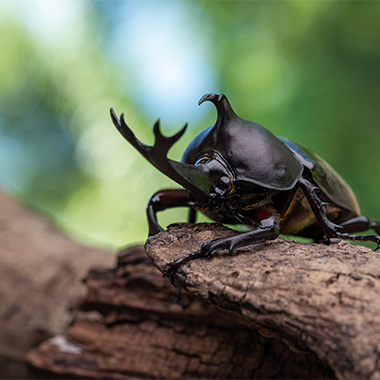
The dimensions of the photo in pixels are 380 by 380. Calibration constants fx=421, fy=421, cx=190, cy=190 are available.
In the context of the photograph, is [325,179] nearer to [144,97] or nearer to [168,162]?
[168,162]

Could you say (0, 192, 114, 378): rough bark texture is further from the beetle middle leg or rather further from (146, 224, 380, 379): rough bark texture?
the beetle middle leg

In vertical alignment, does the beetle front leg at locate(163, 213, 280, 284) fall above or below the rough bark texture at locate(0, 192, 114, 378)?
above

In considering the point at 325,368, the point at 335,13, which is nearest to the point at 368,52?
the point at 335,13

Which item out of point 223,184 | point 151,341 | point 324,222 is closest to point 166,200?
point 223,184

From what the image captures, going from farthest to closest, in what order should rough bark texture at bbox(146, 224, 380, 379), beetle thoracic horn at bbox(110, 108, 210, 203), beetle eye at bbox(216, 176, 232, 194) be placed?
beetle eye at bbox(216, 176, 232, 194) < beetle thoracic horn at bbox(110, 108, 210, 203) < rough bark texture at bbox(146, 224, 380, 379)

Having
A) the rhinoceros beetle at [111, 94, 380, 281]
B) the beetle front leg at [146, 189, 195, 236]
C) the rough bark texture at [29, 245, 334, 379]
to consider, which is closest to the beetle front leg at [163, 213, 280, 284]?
the rhinoceros beetle at [111, 94, 380, 281]


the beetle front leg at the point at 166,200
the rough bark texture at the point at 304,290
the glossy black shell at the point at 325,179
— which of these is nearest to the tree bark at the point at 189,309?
the rough bark texture at the point at 304,290

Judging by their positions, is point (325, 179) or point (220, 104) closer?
point (220, 104)
